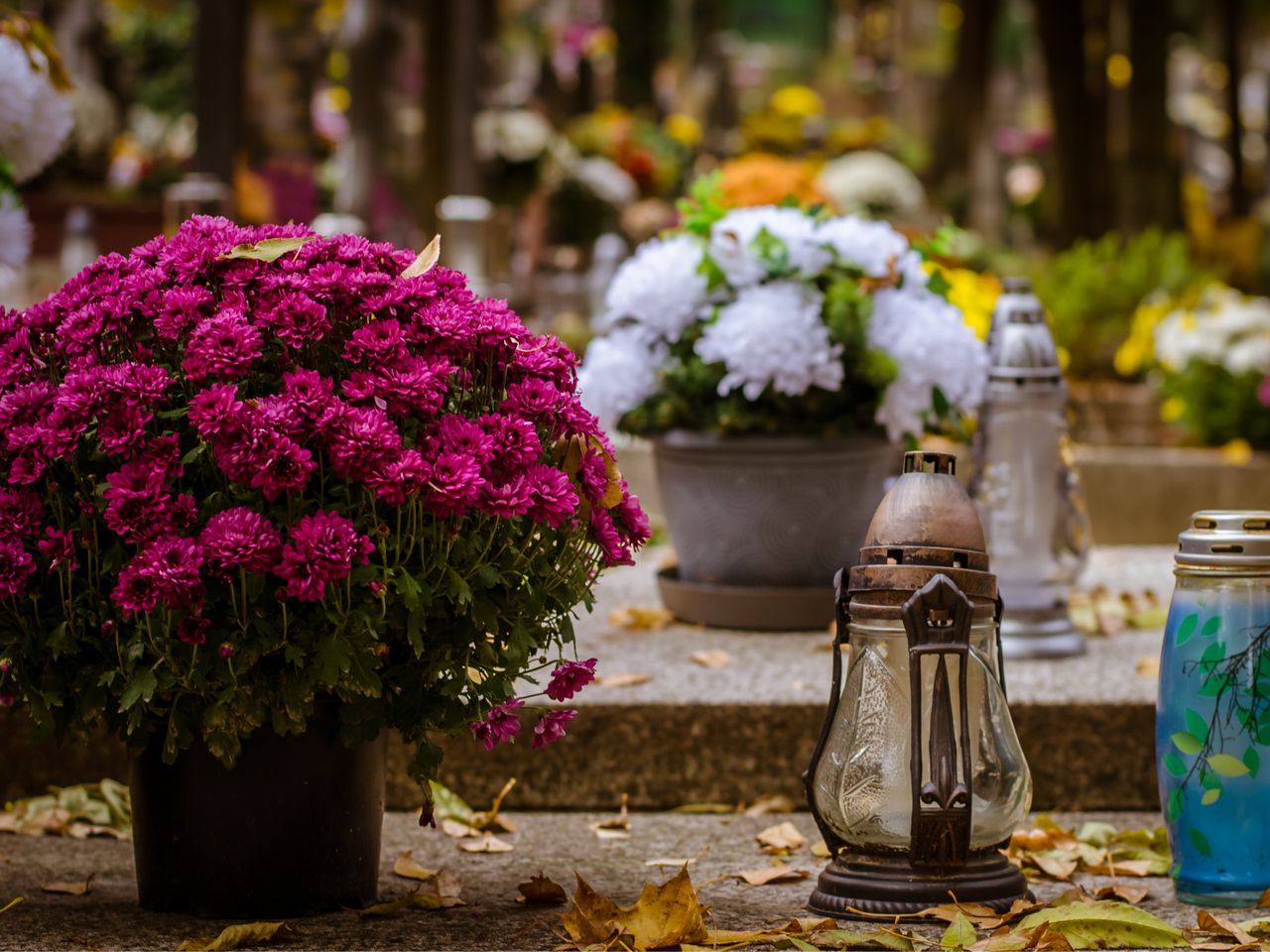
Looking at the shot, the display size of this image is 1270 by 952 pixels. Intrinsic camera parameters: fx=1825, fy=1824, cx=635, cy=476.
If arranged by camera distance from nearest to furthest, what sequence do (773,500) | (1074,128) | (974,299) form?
(773,500), (974,299), (1074,128)

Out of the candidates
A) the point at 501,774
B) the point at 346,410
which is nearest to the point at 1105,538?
the point at 501,774

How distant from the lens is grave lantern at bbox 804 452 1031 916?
2.41m

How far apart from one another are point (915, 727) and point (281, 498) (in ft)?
2.90

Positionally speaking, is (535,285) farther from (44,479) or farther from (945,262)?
(44,479)

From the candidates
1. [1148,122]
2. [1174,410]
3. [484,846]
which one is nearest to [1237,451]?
[1174,410]

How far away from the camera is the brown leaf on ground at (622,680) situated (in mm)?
3593

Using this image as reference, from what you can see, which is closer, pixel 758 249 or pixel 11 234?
pixel 11 234

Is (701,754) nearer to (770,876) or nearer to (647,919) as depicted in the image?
(770,876)

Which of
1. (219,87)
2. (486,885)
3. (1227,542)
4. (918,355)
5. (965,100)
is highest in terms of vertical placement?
(965,100)

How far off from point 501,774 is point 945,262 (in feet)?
6.08

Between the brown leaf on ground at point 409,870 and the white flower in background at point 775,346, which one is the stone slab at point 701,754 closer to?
the brown leaf on ground at point 409,870

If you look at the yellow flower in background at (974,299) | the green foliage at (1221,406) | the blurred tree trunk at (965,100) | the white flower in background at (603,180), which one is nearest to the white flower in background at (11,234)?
the yellow flower in background at (974,299)

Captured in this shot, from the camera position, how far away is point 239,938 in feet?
7.66

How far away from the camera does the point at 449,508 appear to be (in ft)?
7.43
